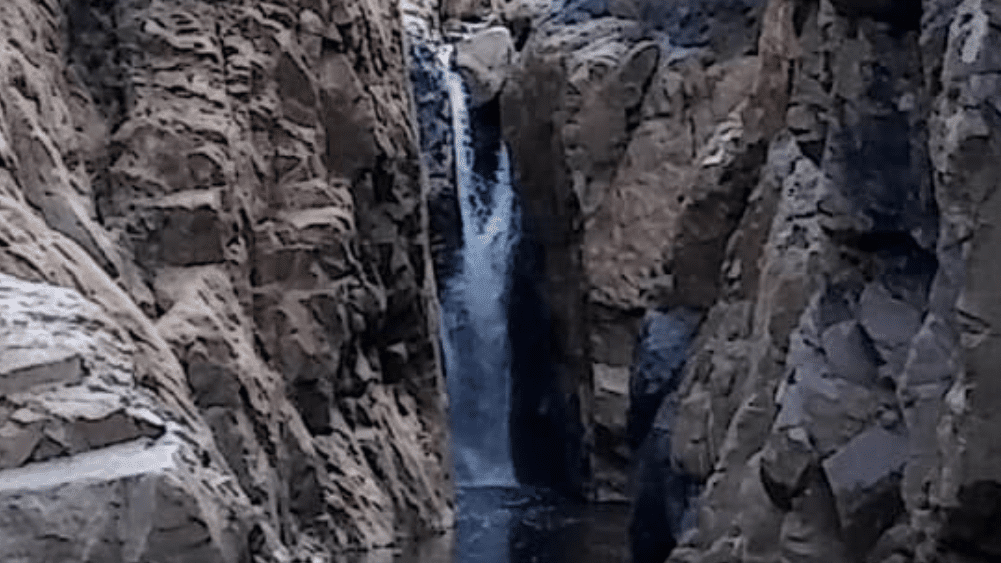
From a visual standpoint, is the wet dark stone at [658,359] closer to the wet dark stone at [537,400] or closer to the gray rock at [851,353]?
the wet dark stone at [537,400]

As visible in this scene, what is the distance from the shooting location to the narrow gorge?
26.2 ft

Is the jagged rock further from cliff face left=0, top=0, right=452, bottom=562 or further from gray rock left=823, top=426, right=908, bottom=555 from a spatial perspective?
gray rock left=823, top=426, right=908, bottom=555

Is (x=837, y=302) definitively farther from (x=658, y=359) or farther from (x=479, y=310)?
(x=479, y=310)

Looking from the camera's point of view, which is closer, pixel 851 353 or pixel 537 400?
pixel 851 353

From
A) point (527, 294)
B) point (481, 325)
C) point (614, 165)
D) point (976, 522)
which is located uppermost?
point (614, 165)

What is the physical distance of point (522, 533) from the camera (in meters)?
20.6

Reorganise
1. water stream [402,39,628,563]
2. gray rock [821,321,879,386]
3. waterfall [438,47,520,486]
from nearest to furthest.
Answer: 1. gray rock [821,321,879,386]
2. water stream [402,39,628,563]
3. waterfall [438,47,520,486]

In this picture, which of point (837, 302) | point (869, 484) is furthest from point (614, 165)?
point (869, 484)

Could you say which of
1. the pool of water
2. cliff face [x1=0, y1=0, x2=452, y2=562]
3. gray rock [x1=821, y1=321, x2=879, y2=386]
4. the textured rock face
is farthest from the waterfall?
gray rock [x1=821, y1=321, x2=879, y2=386]

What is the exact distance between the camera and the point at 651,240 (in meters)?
22.9

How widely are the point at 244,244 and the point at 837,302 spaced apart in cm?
614

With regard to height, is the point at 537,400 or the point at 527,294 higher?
the point at 527,294

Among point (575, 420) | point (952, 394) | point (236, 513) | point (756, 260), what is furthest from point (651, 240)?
point (236, 513)

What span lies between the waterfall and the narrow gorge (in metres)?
0.10
